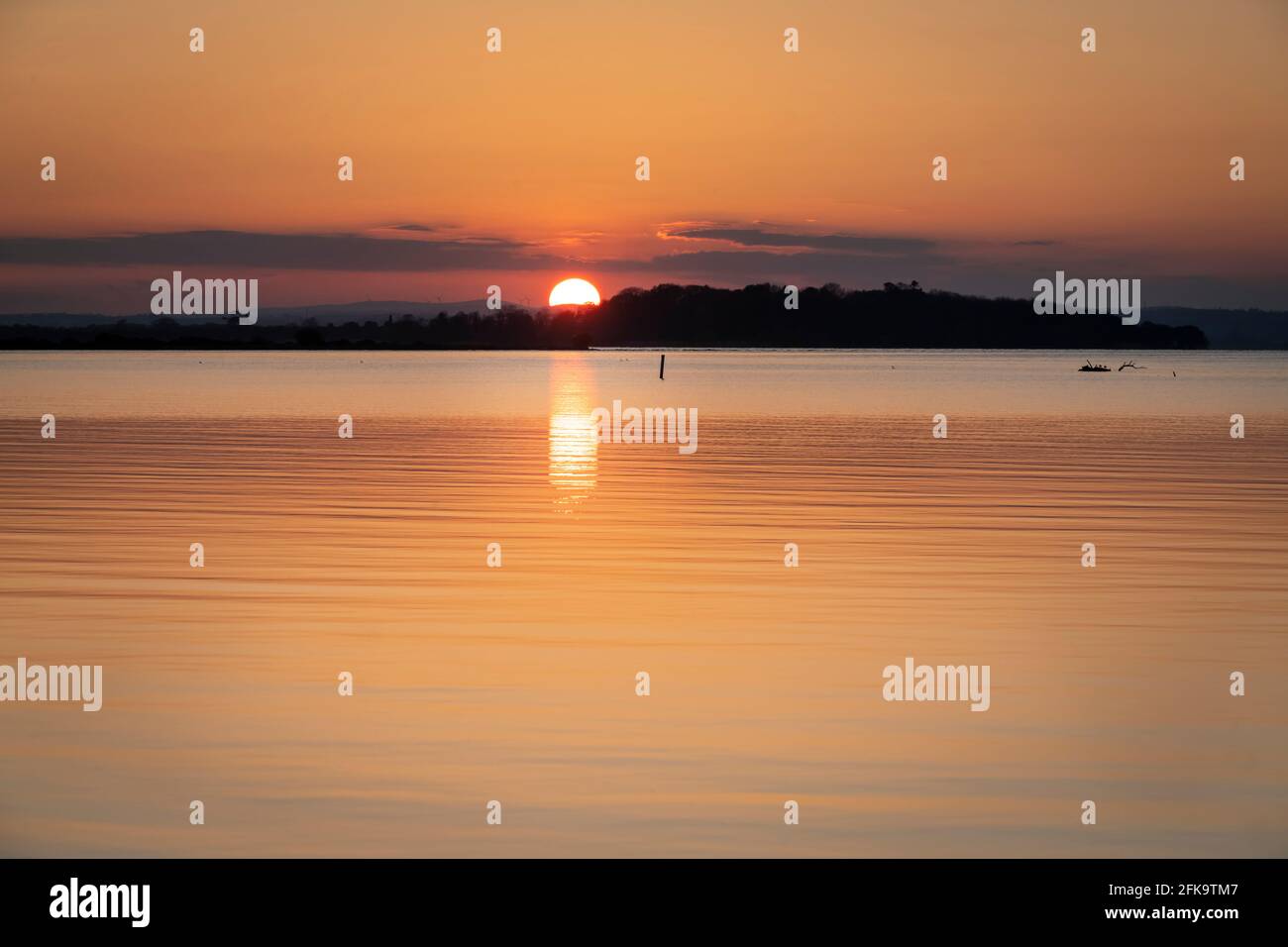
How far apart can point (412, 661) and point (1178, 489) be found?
954 inches

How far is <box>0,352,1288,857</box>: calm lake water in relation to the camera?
11.8 meters

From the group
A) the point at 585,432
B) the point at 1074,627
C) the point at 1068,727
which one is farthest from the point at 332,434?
the point at 1068,727

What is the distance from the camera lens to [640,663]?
16.4m

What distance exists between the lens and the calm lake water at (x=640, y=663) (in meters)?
11.8

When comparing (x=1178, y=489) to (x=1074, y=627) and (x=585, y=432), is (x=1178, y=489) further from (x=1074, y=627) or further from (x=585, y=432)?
(x=585, y=432)

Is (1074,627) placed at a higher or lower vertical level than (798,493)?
lower
